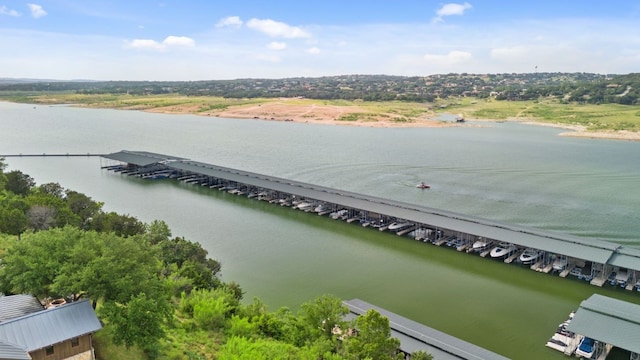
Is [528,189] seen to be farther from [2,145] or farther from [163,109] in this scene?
[163,109]

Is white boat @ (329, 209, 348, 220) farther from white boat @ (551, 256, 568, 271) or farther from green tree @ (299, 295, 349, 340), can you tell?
green tree @ (299, 295, 349, 340)

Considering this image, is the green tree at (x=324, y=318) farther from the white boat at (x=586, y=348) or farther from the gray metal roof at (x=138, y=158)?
the gray metal roof at (x=138, y=158)

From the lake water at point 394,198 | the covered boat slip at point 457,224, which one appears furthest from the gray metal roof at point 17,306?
the covered boat slip at point 457,224

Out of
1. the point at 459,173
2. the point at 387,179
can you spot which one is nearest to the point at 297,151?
the point at 387,179

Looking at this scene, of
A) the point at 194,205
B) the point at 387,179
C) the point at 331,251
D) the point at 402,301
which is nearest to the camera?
the point at 402,301

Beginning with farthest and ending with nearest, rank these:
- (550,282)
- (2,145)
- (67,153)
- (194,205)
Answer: (2,145) < (67,153) < (194,205) < (550,282)

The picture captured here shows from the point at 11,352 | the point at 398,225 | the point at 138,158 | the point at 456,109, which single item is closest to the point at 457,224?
the point at 398,225
